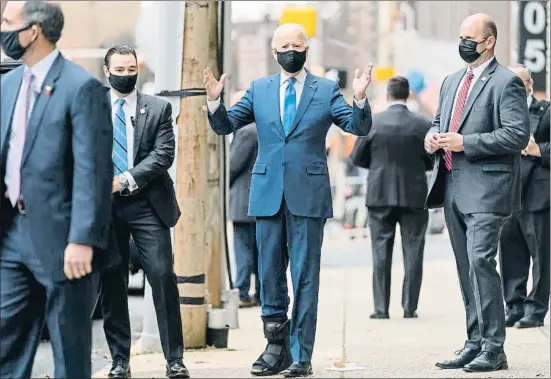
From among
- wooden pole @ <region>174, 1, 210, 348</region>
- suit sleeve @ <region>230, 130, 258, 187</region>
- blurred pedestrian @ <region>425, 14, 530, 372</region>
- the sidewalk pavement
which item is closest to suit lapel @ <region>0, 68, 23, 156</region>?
the sidewalk pavement

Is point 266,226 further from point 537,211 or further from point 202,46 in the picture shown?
point 537,211

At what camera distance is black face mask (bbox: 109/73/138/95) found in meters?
8.77

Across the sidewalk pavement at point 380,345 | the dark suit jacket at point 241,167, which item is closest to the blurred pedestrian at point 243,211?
the dark suit jacket at point 241,167

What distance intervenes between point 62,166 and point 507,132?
11.3 feet

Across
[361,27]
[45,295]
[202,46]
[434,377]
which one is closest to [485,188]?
[434,377]

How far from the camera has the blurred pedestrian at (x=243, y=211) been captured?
14719mm

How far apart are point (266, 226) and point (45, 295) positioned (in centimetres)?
264

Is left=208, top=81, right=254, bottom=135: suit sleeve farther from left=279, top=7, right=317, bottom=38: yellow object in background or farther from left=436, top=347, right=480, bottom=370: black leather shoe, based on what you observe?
left=279, top=7, right=317, bottom=38: yellow object in background

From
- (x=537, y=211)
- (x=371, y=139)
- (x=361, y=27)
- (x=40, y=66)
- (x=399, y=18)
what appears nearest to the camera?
(x=40, y=66)

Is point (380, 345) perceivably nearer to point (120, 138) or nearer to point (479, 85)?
point (479, 85)

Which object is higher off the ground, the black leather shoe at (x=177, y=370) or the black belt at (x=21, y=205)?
the black belt at (x=21, y=205)

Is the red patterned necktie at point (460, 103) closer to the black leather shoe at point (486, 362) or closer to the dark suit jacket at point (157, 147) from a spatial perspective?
the black leather shoe at point (486, 362)

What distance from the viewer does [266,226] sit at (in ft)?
29.5

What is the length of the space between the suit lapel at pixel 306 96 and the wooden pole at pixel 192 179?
5.90 ft
